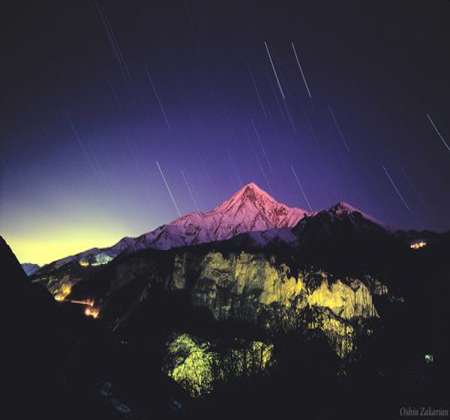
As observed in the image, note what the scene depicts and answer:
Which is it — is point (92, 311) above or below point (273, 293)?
above

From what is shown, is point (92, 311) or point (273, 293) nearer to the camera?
point (273, 293)

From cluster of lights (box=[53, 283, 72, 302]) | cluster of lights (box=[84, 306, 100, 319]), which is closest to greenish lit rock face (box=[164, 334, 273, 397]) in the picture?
cluster of lights (box=[84, 306, 100, 319])

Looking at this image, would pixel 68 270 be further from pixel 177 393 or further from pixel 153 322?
pixel 177 393

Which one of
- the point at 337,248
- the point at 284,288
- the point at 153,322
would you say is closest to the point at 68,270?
the point at 153,322

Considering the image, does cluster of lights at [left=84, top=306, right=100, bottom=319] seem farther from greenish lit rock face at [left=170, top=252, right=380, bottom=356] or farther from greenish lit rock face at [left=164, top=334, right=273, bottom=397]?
greenish lit rock face at [left=164, top=334, right=273, bottom=397]

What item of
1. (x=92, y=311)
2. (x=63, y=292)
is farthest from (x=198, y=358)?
(x=63, y=292)

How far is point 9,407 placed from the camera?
22.8 ft

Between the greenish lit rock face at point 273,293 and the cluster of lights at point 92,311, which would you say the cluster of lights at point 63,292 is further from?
the greenish lit rock face at point 273,293

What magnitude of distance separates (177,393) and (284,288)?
164 ft

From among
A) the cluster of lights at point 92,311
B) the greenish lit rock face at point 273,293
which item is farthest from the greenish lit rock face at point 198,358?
the cluster of lights at point 92,311

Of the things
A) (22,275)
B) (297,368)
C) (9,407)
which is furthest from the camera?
(297,368)

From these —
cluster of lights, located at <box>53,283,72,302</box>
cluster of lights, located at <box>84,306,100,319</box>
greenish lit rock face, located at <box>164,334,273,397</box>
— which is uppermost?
cluster of lights, located at <box>53,283,72,302</box>

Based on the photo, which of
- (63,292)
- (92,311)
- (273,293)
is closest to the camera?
(273,293)

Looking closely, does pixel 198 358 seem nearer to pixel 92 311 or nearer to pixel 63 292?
pixel 92 311
